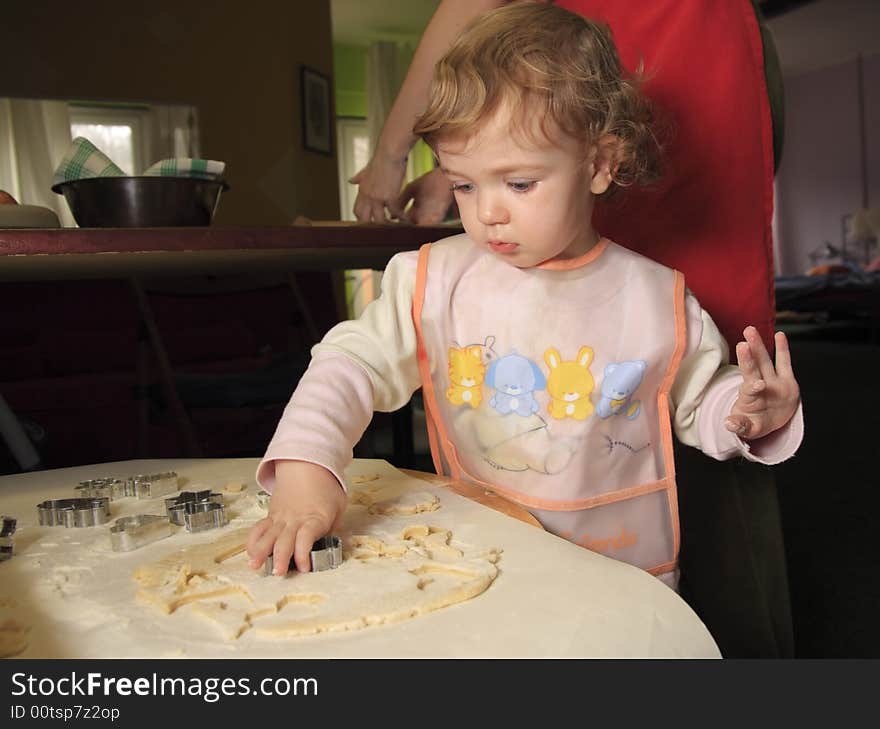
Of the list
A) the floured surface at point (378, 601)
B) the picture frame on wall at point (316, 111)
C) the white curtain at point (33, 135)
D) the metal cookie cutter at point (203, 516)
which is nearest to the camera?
the floured surface at point (378, 601)

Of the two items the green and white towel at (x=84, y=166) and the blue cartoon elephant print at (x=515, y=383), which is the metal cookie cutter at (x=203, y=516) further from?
the green and white towel at (x=84, y=166)

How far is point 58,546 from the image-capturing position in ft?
2.33

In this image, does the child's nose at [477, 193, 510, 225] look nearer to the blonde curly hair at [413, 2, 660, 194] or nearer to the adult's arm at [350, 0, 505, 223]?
the blonde curly hair at [413, 2, 660, 194]

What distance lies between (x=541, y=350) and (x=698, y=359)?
191 mm

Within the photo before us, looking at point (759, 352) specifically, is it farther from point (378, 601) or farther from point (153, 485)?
point (153, 485)

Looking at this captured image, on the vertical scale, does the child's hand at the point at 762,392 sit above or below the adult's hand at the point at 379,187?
below

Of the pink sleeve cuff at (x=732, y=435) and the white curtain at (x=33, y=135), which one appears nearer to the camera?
the pink sleeve cuff at (x=732, y=435)

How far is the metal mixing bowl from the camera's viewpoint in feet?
3.34

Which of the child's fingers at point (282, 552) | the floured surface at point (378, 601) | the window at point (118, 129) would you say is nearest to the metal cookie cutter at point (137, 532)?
the floured surface at point (378, 601)

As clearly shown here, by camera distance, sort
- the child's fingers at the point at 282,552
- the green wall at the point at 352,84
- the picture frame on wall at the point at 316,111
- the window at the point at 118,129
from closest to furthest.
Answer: the child's fingers at the point at 282,552 → the window at the point at 118,129 → the picture frame on wall at the point at 316,111 → the green wall at the point at 352,84

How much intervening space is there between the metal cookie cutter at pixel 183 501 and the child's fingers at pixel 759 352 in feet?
1.71

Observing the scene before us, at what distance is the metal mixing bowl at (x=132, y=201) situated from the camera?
3.34 feet

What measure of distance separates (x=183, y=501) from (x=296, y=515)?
5.9 inches

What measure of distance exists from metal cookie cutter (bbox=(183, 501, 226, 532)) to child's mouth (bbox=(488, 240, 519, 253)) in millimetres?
397
